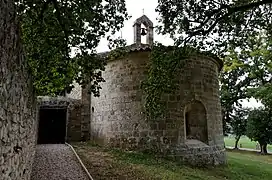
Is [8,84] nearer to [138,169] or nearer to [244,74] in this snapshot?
[138,169]

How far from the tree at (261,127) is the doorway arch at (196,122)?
1598cm

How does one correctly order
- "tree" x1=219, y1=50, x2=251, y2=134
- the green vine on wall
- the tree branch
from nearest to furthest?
the tree branch
the green vine on wall
"tree" x1=219, y1=50, x2=251, y2=134

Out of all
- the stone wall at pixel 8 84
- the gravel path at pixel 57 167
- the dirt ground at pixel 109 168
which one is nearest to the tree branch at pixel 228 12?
the dirt ground at pixel 109 168

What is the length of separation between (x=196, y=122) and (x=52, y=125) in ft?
32.0

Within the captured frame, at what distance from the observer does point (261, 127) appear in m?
24.9

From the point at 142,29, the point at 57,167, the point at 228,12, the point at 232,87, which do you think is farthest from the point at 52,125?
the point at 232,87

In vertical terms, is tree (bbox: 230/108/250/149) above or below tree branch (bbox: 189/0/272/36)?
below

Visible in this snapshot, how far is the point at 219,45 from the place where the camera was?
859 centimetres

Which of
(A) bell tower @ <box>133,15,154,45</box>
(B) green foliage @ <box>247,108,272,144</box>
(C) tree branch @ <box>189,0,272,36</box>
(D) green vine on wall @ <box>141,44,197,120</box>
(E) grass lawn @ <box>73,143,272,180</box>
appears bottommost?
(E) grass lawn @ <box>73,143,272,180</box>

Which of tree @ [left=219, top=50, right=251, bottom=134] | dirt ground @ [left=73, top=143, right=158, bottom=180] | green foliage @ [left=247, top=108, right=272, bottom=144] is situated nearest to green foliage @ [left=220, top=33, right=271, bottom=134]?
tree @ [left=219, top=50, right=251, bottom=134]

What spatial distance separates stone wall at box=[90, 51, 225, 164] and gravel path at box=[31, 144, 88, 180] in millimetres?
2682

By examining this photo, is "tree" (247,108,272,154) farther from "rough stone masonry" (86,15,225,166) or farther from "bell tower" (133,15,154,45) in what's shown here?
"bell tower" (133,15,154,45)

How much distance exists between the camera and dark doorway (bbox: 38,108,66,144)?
52.3 feet

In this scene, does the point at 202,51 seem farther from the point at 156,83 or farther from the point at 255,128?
the point at 255,128
